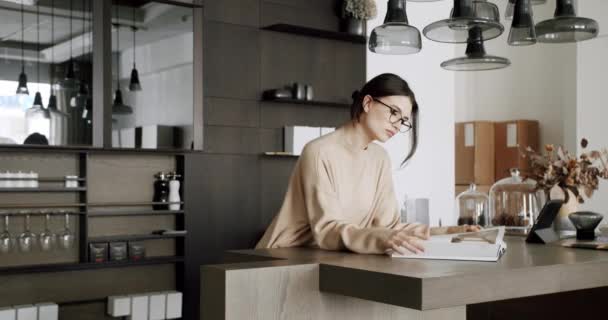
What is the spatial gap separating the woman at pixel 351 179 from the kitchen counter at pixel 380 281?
0.27 meters

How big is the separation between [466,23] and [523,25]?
0.36 m

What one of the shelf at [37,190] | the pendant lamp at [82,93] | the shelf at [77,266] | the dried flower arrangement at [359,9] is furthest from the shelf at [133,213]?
the dried flower arrangement at [359,9]

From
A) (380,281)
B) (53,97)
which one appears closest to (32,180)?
(53,97)

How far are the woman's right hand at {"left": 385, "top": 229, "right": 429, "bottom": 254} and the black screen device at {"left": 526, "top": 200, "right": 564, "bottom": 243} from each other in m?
0.81

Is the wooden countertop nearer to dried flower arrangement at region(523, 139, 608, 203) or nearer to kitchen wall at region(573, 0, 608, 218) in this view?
dried flower arrangement at region(523, 139, 608, 203)

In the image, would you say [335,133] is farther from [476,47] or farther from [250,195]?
[250,195]

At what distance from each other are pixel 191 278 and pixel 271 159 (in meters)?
1.05

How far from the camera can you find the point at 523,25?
10.1 ft

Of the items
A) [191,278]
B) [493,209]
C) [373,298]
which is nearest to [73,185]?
[191,278]

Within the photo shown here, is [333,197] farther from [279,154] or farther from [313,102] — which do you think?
[313,102]

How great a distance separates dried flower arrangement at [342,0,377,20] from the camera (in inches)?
215

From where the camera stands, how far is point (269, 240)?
2.57 metres

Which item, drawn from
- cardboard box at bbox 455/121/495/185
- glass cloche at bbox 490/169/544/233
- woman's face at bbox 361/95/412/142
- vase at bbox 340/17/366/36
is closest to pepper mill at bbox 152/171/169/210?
vase at bbox 340/17/366/36

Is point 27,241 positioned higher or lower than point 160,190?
lower
